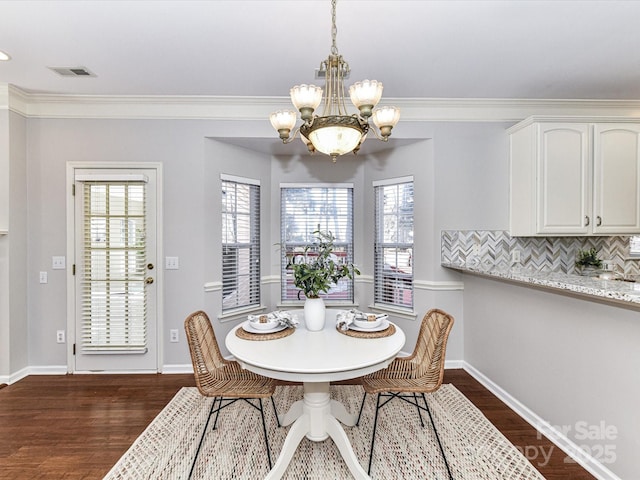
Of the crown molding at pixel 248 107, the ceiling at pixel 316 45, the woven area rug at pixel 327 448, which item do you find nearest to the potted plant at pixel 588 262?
the crown molding at pixel 248 107

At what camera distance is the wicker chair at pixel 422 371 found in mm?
1885

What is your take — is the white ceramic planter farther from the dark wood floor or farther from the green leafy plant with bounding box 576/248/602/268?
the green leafy plant with bounding box 576/248/602/268

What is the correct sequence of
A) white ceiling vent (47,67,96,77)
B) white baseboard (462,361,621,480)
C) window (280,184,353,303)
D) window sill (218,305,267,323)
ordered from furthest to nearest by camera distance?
1. window (280,184,353,303)
2. window sill (218,305,267,323)
3. white ceiling vent (47,67,96,77)
4. white baseboard (462,361,621,480)

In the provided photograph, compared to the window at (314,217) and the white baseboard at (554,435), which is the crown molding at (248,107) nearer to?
the window at (314,217)

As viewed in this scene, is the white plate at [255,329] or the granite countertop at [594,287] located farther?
the white plate at [255,329]

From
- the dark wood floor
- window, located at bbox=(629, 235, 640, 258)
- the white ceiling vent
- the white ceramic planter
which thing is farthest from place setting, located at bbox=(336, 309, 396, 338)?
window, located at bbox=(629, 235, 640, 258)

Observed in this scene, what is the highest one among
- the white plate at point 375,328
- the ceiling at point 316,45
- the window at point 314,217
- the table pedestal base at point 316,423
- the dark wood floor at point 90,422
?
the ceiling at point 316,45

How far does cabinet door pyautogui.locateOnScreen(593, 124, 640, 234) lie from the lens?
114 inches

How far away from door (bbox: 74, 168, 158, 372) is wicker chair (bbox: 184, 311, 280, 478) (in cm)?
137

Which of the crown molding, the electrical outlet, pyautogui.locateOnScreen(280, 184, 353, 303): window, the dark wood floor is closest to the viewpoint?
the dark wood floor

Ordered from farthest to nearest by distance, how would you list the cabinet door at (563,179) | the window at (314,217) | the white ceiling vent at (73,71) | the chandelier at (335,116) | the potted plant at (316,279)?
the window at (314,217), the cabinet door at (563,179), the white ceiling vent at (73,71), the potted plant at (316,279), the chandelier at (335,116)

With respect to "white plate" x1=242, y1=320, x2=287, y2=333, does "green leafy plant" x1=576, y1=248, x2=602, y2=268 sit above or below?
above

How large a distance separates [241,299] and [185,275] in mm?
692

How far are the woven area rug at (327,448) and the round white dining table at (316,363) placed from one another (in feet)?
0.61
